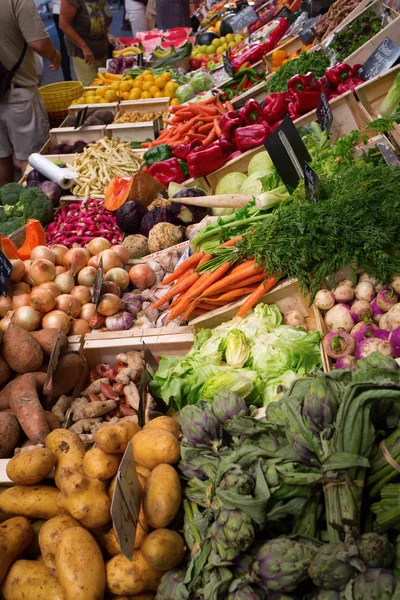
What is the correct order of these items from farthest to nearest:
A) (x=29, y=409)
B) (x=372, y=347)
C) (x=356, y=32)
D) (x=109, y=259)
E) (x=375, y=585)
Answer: (x=356, y=32), (x=109, y=259), (x=29, y=409), (x=372, y=347), (x=375, y=585)

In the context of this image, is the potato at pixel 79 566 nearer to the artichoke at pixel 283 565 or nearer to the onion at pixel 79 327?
the artichoke at pixel 283 565

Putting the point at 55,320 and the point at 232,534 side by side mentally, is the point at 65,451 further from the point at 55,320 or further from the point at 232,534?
the point at 55,320

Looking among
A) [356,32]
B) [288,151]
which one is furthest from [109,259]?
[356,32]

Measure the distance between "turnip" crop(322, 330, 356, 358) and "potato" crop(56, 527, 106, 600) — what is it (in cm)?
119

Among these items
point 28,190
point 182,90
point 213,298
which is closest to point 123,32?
point 182,90

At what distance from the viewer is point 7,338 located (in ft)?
8.36

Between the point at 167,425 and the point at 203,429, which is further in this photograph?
the point at 167,425

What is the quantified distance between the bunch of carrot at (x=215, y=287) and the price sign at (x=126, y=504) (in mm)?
1300

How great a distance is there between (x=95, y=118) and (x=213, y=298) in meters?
3.94

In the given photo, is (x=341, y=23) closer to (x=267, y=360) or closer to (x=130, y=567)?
(x=267, y=360)

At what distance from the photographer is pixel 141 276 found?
3.36 m

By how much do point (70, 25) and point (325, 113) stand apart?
6177mm

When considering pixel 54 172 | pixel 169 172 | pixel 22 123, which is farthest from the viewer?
pixel 22 123

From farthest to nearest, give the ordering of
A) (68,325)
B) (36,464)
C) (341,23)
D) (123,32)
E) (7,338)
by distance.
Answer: (123,32)
(341,23)
(68,325)
(7,338)
(36,464)
